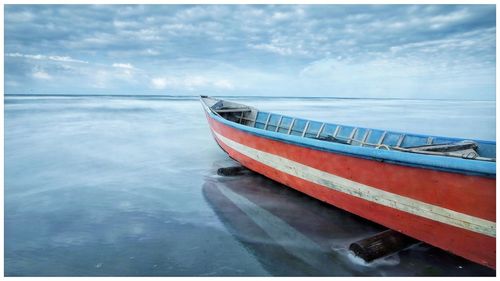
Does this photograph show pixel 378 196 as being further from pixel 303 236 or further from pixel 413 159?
pixel 303 236

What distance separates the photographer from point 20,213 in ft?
16.6

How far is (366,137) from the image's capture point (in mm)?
6219

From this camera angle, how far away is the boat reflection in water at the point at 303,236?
3656 mm

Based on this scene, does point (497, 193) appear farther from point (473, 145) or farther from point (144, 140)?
point (144, 140)

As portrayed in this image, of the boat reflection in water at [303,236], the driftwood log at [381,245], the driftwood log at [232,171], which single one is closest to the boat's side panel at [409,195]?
the driftwood log at [381,245]

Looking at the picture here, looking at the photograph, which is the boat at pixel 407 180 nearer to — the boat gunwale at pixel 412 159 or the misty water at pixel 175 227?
the boat gunwale at pixel 412 159

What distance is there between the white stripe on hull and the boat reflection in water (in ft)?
1.82

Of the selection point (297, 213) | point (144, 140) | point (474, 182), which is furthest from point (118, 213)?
point (144, 140)

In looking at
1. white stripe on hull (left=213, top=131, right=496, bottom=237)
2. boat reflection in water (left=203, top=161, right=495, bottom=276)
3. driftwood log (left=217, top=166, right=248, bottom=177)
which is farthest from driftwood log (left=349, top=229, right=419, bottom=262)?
driftwood log (left=217, top=166, right=248, bottom=177)

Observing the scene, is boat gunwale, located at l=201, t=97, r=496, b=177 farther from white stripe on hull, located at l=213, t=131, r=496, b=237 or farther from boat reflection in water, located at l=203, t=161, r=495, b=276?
boat reflection in water, located at l=203, t=161, r=495, b=276

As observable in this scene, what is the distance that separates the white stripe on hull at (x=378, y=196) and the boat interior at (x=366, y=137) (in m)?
0.60

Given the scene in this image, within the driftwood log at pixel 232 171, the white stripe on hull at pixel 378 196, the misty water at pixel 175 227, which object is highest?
the white stripe on hull at pixel 378 196

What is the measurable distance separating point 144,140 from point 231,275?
357 inches

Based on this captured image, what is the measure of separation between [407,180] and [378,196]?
19.3 inches
